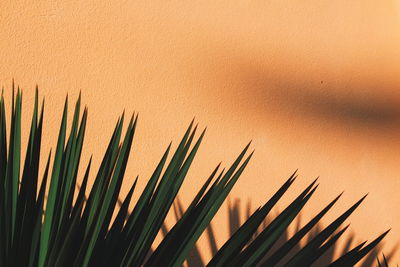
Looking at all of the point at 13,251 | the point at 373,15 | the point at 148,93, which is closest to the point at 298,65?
the point at 373,15

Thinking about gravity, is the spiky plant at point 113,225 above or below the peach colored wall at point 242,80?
below

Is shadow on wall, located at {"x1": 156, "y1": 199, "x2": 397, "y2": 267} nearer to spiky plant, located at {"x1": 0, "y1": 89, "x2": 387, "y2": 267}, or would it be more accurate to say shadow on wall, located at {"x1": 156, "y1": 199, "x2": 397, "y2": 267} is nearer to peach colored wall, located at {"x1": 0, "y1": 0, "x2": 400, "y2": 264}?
peach colored wall, located at {"x1": 0, "y1": 0, "x2": 400, "y2": 264}

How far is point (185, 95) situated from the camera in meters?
1.27

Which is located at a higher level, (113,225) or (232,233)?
(232,233)

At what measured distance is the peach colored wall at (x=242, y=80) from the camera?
1122 mm

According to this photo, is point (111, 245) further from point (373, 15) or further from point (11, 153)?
point (373, 15)

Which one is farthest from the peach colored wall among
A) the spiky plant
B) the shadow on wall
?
the spiky plant

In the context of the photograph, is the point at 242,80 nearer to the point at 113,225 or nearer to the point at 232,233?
the point at 232,233

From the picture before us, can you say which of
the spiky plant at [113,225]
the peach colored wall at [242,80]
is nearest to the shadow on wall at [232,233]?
the peach colored wall at [242,80]

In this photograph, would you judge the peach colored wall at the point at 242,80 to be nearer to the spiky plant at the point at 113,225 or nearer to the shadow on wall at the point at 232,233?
the shadow on wall at the point at 232,233

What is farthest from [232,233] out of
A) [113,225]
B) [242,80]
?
[113,225]

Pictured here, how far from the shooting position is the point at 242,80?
135 cm

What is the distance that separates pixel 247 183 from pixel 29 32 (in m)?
0.72

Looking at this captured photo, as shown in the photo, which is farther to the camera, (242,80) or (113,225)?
(242,80)
